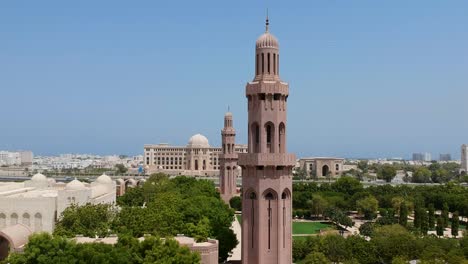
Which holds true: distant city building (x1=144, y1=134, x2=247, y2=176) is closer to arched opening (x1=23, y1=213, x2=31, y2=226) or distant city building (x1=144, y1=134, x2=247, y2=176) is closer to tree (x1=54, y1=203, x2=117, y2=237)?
arched opening (x1=23, y1=213, x2=31, y2=226)

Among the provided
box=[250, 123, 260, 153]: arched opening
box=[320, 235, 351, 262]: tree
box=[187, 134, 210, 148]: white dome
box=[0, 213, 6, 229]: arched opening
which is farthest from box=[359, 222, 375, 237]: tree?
box=[187, 134, 210, 148]: white dome

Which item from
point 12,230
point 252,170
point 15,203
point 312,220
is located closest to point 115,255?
point 252,170

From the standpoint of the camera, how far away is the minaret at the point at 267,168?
29.9 m

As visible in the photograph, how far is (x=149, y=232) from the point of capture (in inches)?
1554

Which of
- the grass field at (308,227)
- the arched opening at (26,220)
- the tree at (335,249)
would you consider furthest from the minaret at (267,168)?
the grass field at (308,227)

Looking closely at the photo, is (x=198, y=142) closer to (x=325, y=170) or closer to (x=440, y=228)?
(x=325, y=170)

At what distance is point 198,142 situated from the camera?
147875 mm

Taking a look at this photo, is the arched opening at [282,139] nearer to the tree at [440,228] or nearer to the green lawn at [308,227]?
the green lawn at [308,227]

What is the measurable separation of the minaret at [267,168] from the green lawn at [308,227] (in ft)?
108

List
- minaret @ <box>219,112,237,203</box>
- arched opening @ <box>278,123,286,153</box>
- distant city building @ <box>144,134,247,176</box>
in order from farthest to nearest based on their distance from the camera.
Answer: distant city building @ <box>144,134,247,176</box> → minaret @ <box>219,112,237,203</box> → arched opening @ <box>278,123,286,153</box>

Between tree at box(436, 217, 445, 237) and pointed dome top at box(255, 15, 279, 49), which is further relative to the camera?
tree at box(436, 217, 445, 237)

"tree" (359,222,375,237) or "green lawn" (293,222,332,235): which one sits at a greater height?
"tree" (359,222,375,237)

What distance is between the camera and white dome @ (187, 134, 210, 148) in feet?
485

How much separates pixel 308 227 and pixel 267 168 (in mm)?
40029
